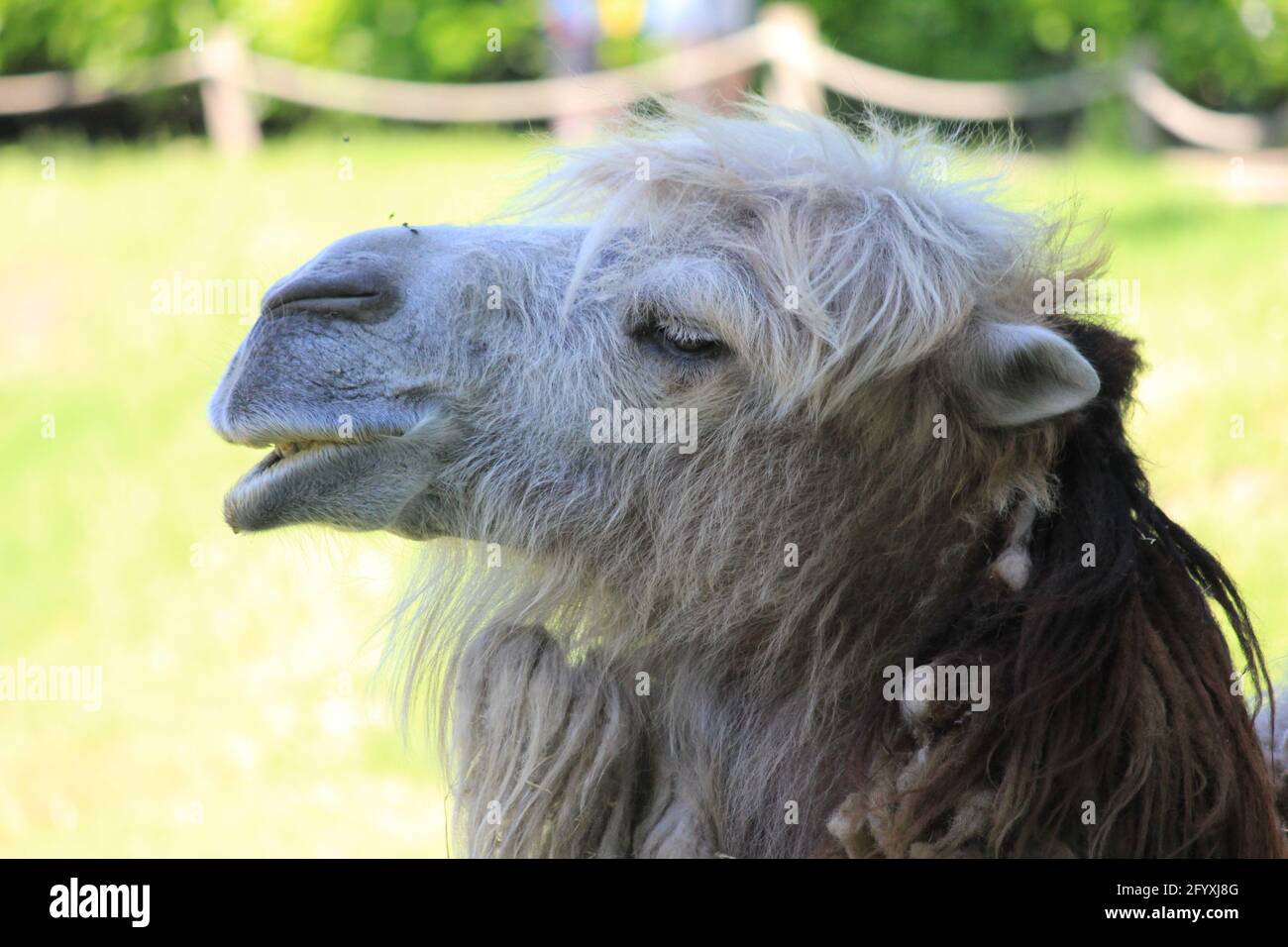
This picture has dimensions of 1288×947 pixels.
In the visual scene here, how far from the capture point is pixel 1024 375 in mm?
2801

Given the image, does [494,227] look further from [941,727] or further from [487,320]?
[941,727]

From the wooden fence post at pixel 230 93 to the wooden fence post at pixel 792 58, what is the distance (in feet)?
16.0

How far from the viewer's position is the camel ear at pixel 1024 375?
2719 mm

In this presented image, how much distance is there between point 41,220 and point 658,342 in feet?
36.2

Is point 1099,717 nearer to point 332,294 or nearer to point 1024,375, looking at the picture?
point 1024,375

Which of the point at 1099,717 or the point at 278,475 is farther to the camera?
the point at 278,475

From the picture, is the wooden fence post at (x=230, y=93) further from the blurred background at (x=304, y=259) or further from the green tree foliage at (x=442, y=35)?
the green tree foliage at (x=442, y=35)

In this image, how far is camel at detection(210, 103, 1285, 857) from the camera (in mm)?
2654

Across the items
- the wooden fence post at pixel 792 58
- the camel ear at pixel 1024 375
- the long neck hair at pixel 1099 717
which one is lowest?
the long neck hair at pixel 1099 717

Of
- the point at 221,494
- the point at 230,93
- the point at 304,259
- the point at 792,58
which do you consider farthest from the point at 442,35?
the point at 221,494

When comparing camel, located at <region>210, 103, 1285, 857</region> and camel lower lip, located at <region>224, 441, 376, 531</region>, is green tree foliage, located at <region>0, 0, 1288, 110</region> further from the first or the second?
camel lower lip, located at <region>224, 441, 376, 531</region>

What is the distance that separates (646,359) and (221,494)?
672 cm

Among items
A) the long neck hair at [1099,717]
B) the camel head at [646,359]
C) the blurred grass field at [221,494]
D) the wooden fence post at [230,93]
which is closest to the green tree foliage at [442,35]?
the wooden fence post at [230,93]
